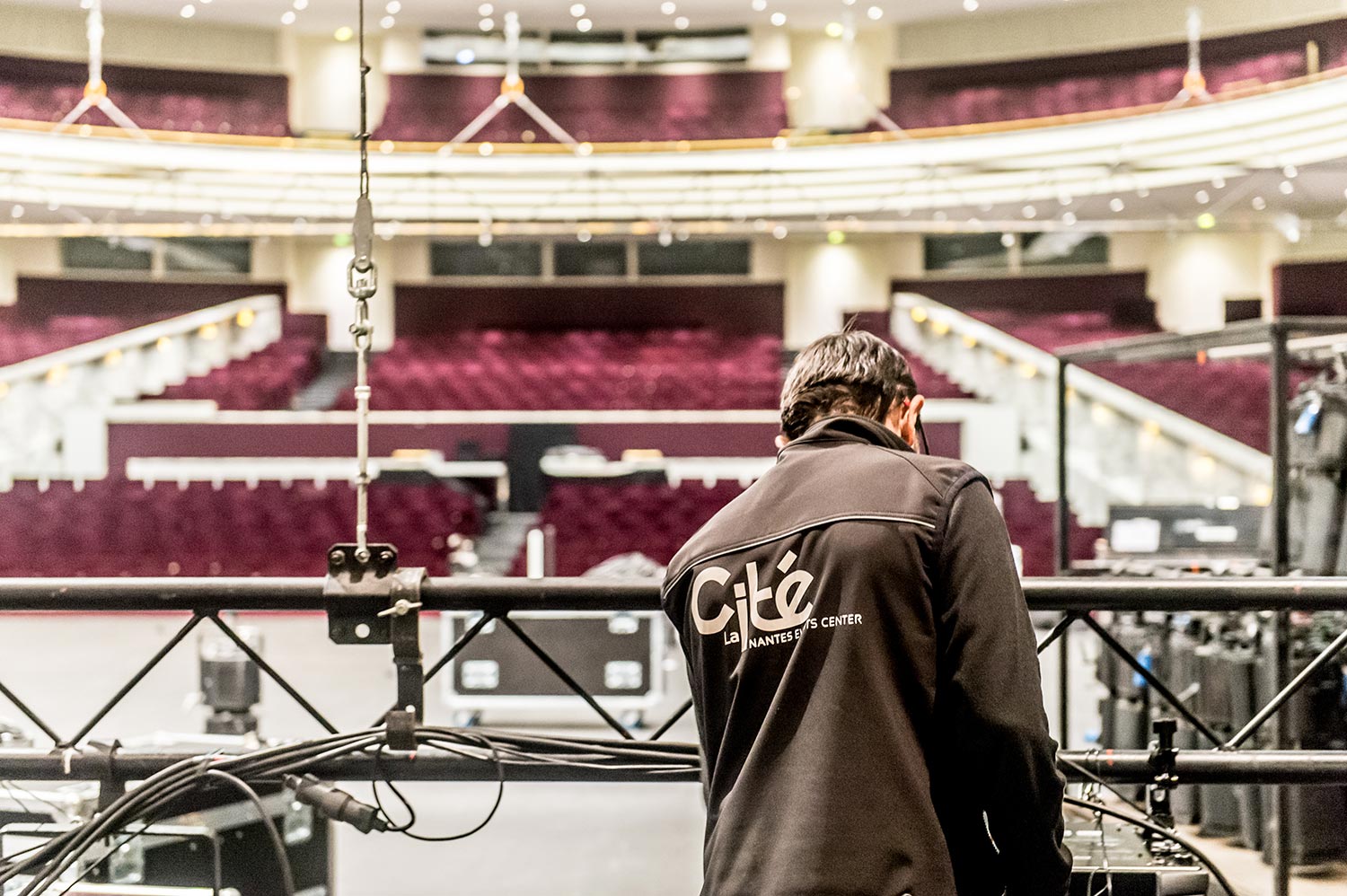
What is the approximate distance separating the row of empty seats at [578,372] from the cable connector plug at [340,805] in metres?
10.9

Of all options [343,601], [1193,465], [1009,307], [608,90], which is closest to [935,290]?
[1009,307]

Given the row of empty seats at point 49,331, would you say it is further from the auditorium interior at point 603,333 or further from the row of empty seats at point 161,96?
the row of empty seats at point 161,96

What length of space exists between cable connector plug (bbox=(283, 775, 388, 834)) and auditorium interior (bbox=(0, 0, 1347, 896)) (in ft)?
1.34

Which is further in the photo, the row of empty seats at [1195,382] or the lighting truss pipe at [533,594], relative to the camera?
the row of empty seats at [1195,382]

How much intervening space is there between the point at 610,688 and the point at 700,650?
14.0 feet

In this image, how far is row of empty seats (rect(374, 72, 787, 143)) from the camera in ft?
51.9

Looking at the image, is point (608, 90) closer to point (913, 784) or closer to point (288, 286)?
point (288, 286)

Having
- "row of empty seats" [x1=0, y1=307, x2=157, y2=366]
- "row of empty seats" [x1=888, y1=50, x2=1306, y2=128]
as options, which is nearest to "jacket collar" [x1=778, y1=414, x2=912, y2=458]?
"row of empty seats" [x1=0, y1=307, x2=157, y2=366]

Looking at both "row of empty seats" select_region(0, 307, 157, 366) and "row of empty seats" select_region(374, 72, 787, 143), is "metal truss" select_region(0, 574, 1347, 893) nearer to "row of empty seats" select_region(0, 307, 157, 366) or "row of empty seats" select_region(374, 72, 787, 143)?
"row of empty seats" select_region(0, 307, 157, 366)

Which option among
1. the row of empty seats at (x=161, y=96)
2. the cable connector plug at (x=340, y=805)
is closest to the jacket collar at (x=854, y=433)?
the cable connector plug at (x=340, y=805)

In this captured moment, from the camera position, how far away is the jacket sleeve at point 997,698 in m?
1.28

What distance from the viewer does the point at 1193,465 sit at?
9.88 m

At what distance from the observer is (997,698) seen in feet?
4.20

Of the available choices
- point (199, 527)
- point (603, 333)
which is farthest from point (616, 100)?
point (199, 527)
